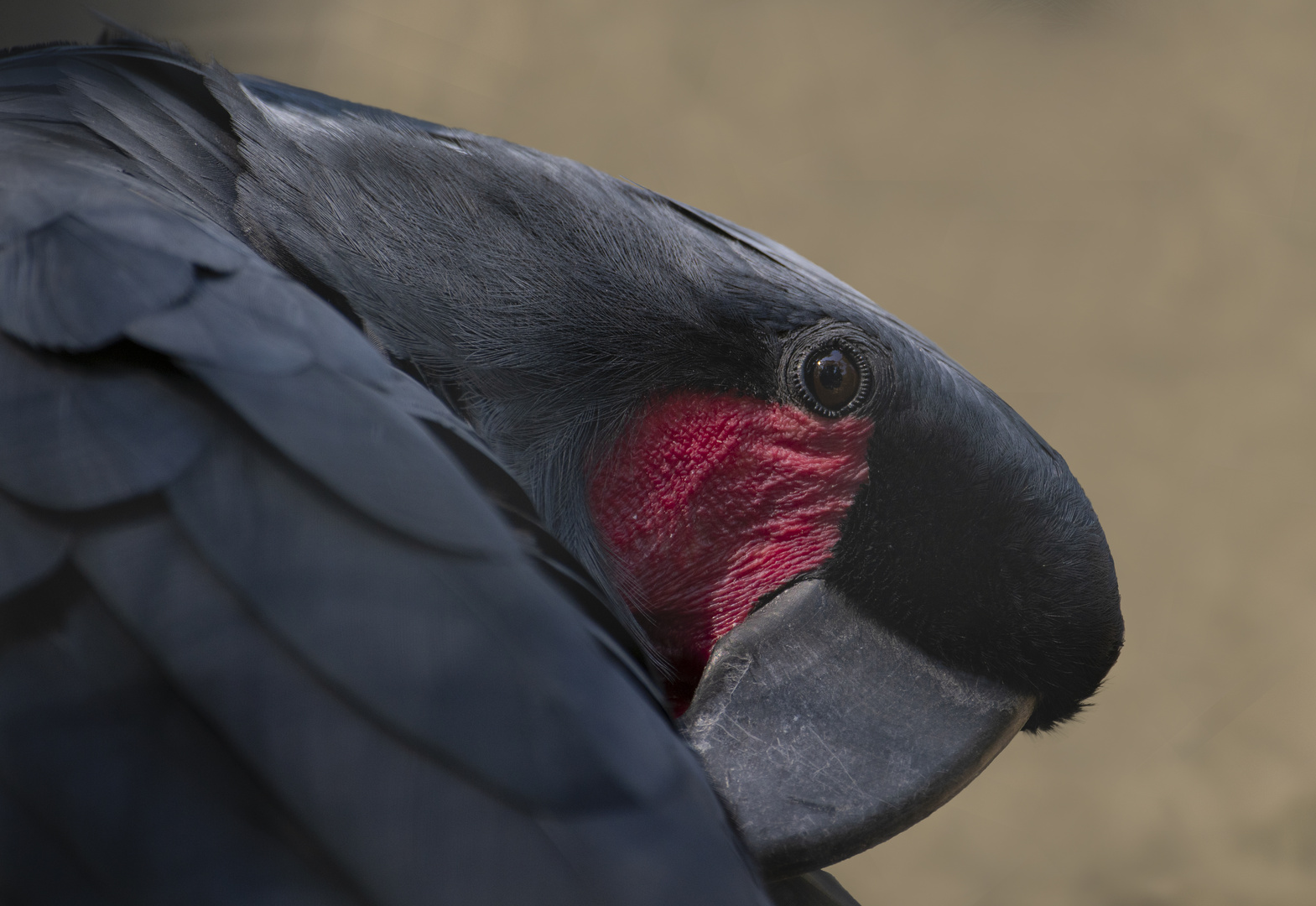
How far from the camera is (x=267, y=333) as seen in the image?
0.40 metres

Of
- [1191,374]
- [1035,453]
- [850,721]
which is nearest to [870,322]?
[1035,453]

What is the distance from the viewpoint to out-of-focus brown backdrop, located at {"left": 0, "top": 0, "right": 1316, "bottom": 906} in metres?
1.49

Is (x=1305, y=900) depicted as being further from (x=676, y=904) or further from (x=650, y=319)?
(x=676, y=904)

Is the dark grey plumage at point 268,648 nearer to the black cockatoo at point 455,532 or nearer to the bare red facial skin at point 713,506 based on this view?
the black cockatoo at point 455,532

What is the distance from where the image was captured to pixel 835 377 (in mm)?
631

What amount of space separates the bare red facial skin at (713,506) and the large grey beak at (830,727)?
1.7 inches

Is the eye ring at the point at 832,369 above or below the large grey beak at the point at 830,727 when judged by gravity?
above

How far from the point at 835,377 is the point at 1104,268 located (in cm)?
115

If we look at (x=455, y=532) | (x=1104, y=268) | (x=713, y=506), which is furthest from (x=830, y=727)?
(x=1104, y=268)

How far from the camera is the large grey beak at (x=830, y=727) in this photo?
0.53 meters

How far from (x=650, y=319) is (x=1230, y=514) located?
1.29m

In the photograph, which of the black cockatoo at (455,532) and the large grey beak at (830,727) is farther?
the large grey beak at (830,727)

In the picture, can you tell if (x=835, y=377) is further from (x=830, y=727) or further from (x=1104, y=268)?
(x=1104, y=268)

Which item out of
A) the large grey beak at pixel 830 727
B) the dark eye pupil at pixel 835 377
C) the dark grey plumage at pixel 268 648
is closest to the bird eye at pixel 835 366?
the dark eye pupil at pixel 835 377
